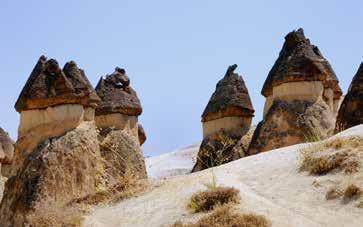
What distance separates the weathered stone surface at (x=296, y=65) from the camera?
16156 mm

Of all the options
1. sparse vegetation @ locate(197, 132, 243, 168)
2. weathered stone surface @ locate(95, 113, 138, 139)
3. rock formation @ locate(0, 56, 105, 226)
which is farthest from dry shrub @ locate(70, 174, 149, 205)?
sparse vegetation @ locate(197, 132, 243, 168)

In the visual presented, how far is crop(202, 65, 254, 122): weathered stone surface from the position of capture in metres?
18.4

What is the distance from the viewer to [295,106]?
1600 centimetres

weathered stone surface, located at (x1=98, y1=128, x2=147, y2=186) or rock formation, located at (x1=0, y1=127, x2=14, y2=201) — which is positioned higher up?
rock formation, located at (x1=0, y1=127, x2=14, y2=201)

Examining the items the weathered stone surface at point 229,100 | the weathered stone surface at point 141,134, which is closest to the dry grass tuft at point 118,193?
the weathered stone surface at point 229,100

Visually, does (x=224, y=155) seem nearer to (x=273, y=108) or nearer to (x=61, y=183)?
(x=273, y=108)

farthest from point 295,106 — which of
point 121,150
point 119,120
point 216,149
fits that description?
point 119,120

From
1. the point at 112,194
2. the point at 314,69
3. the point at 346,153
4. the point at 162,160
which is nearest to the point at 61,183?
the point at 112,194

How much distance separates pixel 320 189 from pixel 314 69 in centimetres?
802

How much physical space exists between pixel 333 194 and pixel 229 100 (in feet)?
33.9

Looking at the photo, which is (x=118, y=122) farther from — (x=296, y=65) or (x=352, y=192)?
(x=352, y=192)

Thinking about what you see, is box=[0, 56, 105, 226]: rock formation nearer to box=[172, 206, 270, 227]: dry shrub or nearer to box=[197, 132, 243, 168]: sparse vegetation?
box=[172, 206, 270, 227]: dry shrub

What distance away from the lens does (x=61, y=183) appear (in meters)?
11.1

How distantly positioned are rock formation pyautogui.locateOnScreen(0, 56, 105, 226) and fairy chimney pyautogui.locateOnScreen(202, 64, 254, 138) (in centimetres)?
636
